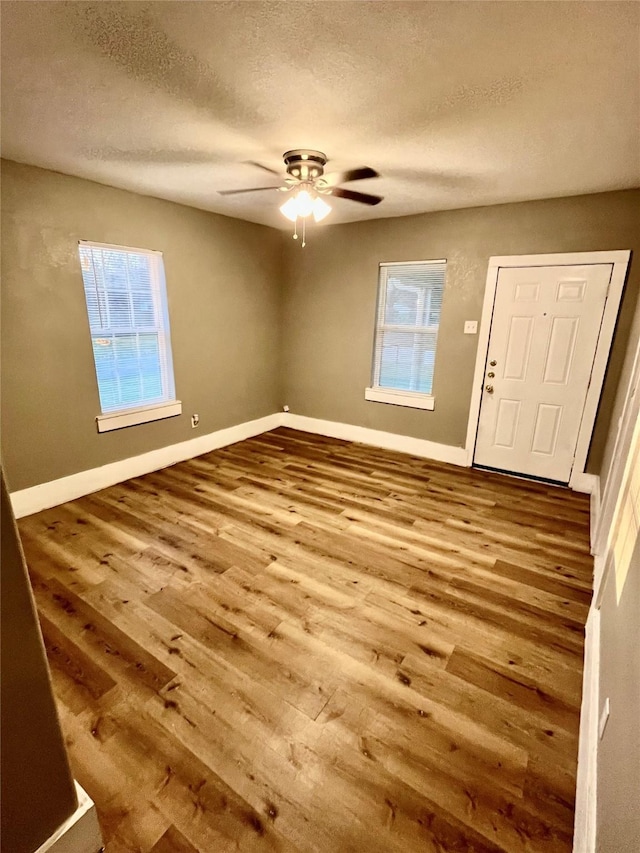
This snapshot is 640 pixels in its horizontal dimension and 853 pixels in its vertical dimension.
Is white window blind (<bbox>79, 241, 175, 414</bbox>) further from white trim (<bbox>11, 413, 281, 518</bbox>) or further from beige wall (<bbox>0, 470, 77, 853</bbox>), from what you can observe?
beige wall (<bbox>0, 470, 77, 853</bbox>)

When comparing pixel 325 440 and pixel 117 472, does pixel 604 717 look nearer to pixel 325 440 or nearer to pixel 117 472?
pixel 117 472

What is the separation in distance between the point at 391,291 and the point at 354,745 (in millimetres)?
3966

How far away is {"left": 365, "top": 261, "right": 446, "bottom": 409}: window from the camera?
160 inches

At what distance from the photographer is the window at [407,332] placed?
407cm

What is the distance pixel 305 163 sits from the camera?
94.3 inches

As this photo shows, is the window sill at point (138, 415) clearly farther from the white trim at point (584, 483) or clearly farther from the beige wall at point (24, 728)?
the white trim at point (584, 483)

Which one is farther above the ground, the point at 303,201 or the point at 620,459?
the point at 303,201

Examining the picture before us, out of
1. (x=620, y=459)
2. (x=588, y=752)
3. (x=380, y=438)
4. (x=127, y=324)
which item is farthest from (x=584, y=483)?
(x=127, y=324)

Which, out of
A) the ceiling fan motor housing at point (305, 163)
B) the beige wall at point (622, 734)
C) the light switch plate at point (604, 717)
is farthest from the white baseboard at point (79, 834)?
the ceiling fan motor housing at point (305, 163)

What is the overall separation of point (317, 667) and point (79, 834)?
3.11 feet

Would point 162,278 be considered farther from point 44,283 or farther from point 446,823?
point 446,823

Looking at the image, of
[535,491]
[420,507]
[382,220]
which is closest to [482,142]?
[382,220]

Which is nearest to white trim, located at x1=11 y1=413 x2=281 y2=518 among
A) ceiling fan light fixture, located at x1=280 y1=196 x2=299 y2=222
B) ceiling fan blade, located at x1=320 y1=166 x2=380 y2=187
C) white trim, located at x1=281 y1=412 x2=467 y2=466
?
white trim, located at x1=281 y1=412 x2=467 y2=466

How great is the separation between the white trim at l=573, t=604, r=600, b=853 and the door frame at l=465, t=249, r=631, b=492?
79.2 inches
